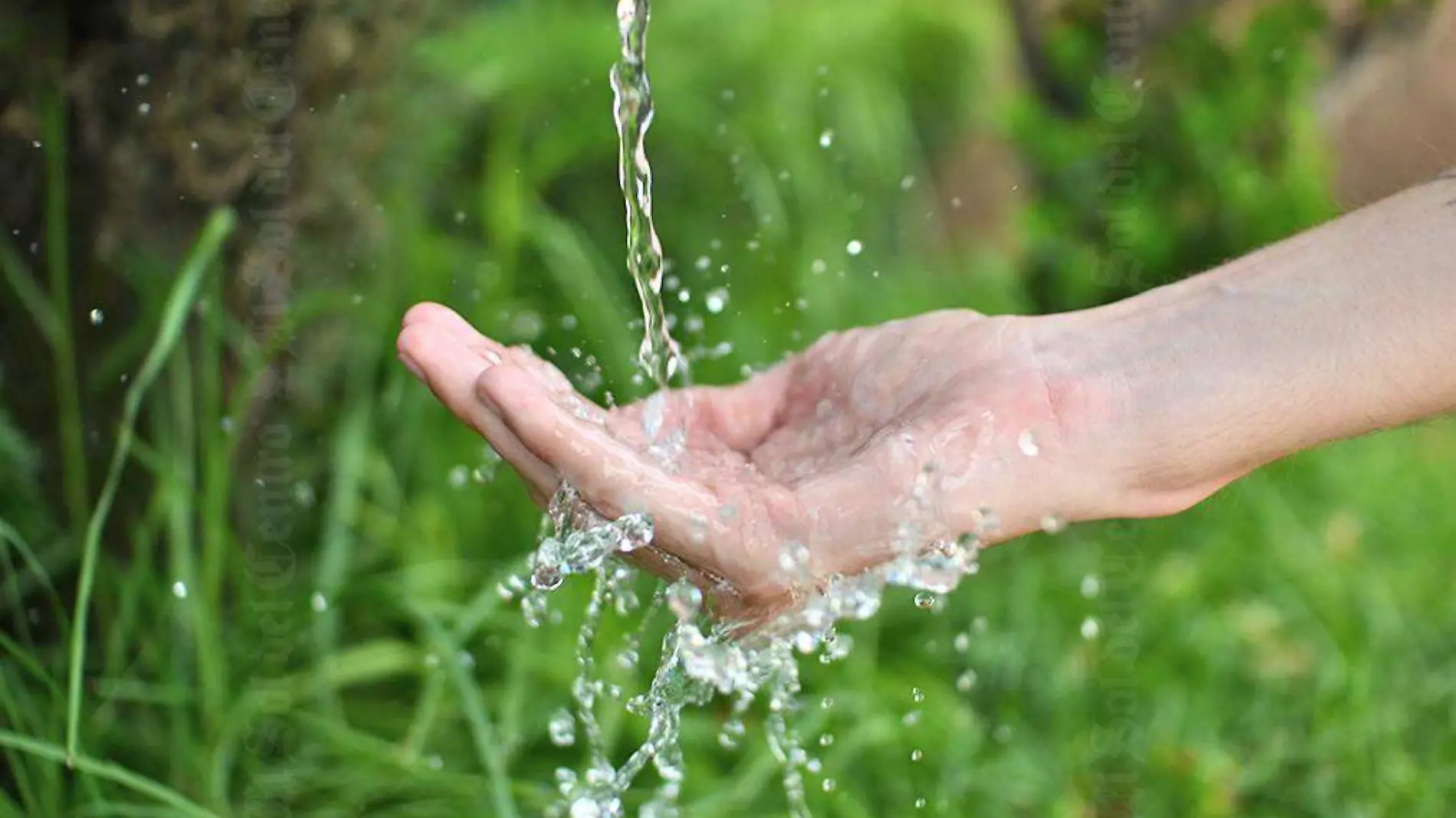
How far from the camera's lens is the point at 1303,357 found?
143 centimetres

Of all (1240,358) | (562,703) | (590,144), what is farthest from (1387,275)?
(590,144)

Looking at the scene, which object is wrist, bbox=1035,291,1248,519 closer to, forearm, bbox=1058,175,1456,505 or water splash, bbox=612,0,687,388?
forearm, bbox=1058,175,1456,505

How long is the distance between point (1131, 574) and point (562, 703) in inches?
42.7

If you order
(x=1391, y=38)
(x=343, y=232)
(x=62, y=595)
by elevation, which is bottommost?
(x=1391, y=38)

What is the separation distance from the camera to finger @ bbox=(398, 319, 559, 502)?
4.68 ft

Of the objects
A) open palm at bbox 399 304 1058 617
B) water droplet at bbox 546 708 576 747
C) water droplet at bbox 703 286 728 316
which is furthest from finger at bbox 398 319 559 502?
water droplet at bbox 703 286 728 316

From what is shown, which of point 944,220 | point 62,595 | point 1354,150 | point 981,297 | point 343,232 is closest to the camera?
point 62,595

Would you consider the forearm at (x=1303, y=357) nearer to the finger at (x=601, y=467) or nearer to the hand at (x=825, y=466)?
the hand at (x=825, y=466)

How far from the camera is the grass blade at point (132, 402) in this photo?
1.60 metres

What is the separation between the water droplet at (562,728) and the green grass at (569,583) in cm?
3

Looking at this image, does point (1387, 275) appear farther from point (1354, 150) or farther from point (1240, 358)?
point (1354, 150)

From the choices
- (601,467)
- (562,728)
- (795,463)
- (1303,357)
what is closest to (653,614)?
(562,728)

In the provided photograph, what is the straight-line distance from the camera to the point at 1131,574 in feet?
8.61

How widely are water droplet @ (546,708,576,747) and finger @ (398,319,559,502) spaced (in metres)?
0.61
